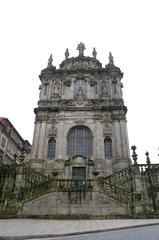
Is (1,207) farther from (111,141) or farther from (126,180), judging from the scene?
(111,141)

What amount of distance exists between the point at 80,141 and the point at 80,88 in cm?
758

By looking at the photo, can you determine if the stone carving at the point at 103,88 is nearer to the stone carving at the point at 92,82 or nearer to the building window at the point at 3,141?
the stone carving at the point at 92,82

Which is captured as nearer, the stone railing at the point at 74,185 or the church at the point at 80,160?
the church at the point at 80,160

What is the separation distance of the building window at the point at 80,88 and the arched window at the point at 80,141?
4.89m

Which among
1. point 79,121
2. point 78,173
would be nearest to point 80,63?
point 79,121

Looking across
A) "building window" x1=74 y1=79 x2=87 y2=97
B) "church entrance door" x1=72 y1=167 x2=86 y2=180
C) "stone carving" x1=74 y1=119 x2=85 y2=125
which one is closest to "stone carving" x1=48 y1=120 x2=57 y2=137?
"stone carving" x1=74 y1=119 x2=85 y2=125

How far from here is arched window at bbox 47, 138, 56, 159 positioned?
22306 mm

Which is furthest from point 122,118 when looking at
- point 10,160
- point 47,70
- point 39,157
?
point 10,160

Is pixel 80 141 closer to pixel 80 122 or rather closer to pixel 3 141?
pixel 80 122

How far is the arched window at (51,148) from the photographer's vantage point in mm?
22306

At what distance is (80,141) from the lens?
23.1m

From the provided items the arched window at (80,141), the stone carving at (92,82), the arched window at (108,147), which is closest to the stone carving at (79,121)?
the arched window at (80,141)

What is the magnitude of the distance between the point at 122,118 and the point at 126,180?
9.36m

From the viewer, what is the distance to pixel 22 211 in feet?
40.7
